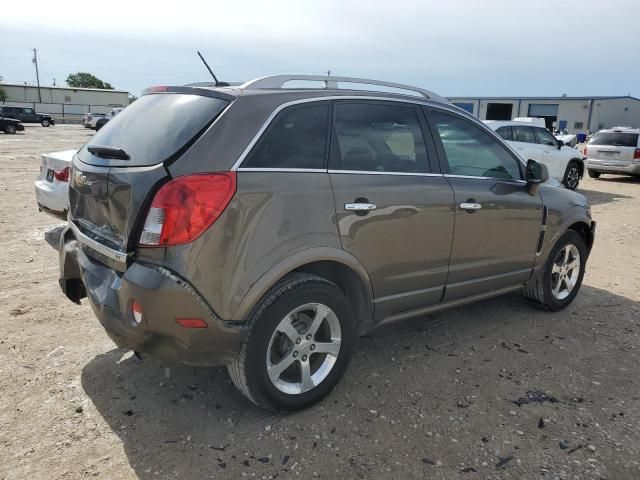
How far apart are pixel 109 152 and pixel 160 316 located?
3.32 feet

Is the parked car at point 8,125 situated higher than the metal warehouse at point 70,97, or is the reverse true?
the metal warehouse at point 70,97

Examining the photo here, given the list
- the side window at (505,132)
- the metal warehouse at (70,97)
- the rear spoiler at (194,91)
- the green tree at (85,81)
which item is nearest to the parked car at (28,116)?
the metal warehouse at (70,97)

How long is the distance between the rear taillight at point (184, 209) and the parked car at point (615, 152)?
1590 cm

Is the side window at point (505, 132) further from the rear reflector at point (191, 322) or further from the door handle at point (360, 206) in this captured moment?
the rear reflector at point (191, 322)

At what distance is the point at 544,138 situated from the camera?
494 inches

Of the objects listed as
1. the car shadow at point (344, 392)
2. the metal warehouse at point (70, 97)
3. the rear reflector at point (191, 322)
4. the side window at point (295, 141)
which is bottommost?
the car shadow at point (344, 392)

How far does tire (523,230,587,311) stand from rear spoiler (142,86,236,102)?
3134 mm

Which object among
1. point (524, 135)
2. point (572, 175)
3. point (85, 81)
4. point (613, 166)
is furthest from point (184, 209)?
point (85, 81)

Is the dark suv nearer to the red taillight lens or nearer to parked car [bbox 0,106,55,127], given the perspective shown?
the red taillight lens

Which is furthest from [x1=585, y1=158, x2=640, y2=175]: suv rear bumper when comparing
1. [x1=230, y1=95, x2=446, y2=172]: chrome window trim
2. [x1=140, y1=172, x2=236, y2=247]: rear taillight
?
[x1=140, y1=172, x2=236, y2=247]: rear taillight

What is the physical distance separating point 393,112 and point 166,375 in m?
2.31

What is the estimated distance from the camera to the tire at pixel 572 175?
42.4 feet

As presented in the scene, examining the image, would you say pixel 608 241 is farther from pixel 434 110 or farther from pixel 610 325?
pixel 434 110

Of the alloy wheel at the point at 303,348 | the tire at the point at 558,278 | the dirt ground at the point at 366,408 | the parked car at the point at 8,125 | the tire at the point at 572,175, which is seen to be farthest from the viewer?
the parked car at the point at 8,125
